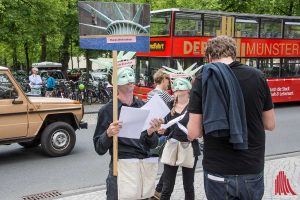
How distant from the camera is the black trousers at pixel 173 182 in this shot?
15.4ft

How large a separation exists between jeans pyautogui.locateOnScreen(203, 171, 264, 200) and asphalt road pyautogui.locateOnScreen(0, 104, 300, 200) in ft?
13.9

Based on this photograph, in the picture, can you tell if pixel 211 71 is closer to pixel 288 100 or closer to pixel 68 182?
pixel 68 182

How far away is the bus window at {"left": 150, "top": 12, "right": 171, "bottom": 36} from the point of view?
15.9 metres

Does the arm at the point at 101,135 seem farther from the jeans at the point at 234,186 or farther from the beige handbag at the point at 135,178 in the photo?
the jeans at the point at 234,186

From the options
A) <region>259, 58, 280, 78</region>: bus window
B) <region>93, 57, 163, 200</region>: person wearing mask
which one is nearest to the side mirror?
<region>93, 57, 163, 200</region>: person wearing mask

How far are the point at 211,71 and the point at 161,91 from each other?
13.9ft

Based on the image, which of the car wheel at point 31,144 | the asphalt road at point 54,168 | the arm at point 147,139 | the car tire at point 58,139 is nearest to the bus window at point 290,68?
the asphalt road at point 54,168

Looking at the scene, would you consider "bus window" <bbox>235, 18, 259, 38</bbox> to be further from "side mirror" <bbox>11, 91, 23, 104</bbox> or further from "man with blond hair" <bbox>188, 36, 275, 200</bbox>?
"man with blond hair" <bbox>188, 36, 275, 200</bbox>

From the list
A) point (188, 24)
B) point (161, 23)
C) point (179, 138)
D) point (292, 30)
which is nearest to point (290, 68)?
point (292, 30)

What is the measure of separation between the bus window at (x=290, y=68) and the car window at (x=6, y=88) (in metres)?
14.0

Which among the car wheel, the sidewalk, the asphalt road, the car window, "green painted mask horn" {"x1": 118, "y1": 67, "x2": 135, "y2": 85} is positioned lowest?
the asphalt road

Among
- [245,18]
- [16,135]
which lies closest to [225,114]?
[16,135]

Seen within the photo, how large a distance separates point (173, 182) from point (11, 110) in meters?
4.37

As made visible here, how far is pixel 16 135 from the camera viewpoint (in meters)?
8.12
